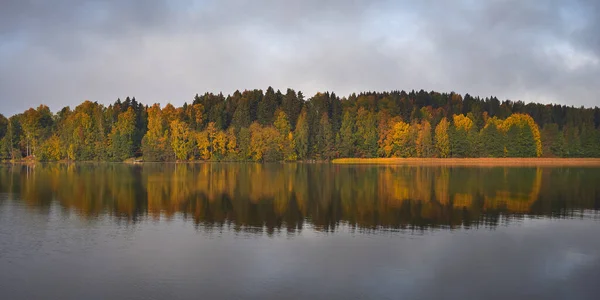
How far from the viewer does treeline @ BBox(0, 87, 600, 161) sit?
119 m

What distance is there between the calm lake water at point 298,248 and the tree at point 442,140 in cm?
8678

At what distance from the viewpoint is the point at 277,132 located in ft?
398

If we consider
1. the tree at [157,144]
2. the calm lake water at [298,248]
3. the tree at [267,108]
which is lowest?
the calm lake water at [298,248]

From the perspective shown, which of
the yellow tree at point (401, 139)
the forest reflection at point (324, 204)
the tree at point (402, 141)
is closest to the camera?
the forest reflection at point (324, 204)

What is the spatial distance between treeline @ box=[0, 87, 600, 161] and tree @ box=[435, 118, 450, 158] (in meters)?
0.23

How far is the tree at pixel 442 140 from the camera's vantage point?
116188 millimetres

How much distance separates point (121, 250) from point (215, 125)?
Answer: 112738mm

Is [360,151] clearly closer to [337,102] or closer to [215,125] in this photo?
[337,102]

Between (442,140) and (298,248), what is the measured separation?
10508 cm

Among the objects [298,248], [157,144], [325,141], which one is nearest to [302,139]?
[325,141]

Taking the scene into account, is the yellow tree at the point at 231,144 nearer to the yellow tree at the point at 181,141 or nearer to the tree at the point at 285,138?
the yellow tree at the point at 181,141

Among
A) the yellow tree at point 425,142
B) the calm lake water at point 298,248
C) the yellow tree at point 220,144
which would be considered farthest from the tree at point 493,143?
the calm lake water at point 298,248

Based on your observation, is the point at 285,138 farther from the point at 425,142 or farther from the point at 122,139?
the point at 122,139

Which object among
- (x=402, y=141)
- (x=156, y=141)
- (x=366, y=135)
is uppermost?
(x=366, y=135)
